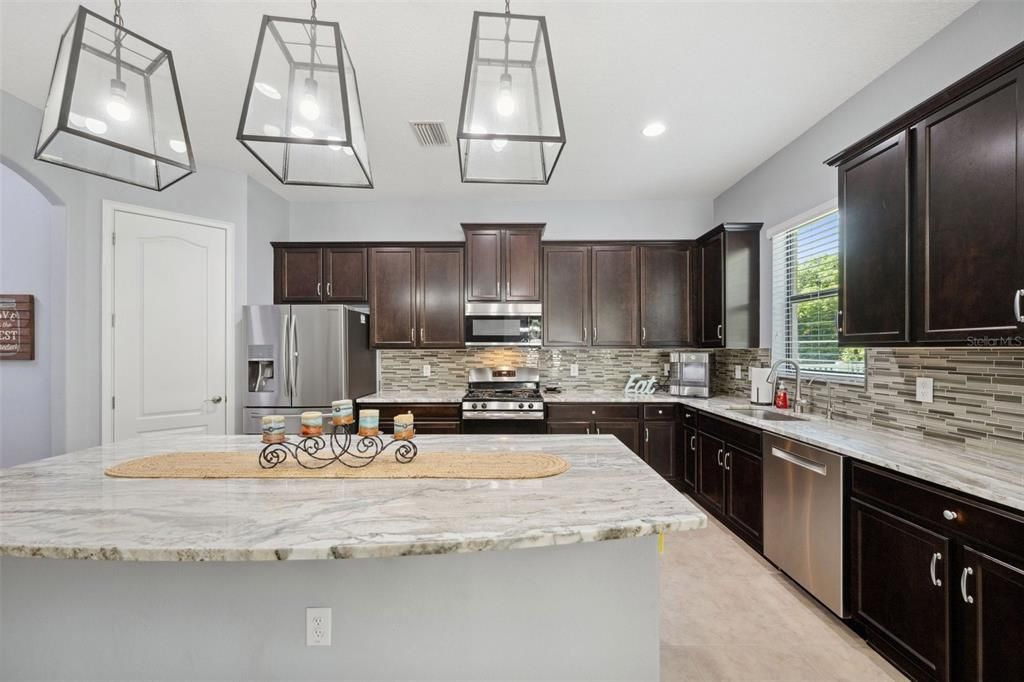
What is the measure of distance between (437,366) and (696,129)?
3204 millimetres

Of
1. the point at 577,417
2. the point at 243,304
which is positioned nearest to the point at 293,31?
the point at 243,304

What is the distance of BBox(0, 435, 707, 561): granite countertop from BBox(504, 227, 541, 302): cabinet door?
111 inches

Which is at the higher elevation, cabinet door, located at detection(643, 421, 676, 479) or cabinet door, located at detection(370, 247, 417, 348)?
cabinet door, located at detection(370, 247, 417, 348)

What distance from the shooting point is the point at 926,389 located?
2223 mm

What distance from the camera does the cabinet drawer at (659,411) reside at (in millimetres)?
4027

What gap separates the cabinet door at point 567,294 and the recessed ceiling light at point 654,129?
1356 millimetres

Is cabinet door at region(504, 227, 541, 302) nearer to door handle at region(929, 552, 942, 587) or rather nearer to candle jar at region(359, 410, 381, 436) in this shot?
candle jar at region(359, 410, 381, 436)

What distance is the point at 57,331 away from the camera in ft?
9.73

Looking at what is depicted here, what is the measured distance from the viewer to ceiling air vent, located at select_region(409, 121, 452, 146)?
303cm

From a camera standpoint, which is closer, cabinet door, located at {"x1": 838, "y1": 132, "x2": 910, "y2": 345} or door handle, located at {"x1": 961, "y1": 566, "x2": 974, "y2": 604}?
door handle, located at {"x1": 961, "y1": 566, "x2": 974, "y2": 604}

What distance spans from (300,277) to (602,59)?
11.2 ft

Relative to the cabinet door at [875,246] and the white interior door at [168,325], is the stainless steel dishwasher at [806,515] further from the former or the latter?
the white interior door at [168,325]

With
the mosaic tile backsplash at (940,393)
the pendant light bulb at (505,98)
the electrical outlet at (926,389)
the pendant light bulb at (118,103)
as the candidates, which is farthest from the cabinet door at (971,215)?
the pendant light bulb at (118,103)

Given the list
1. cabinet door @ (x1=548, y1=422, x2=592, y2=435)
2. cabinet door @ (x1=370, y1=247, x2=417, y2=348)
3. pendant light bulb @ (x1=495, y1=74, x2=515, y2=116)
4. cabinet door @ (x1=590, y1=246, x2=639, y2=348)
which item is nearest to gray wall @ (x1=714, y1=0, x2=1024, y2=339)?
cabinet door @ (x1=590, y1=246, x2=639, y2=348)
